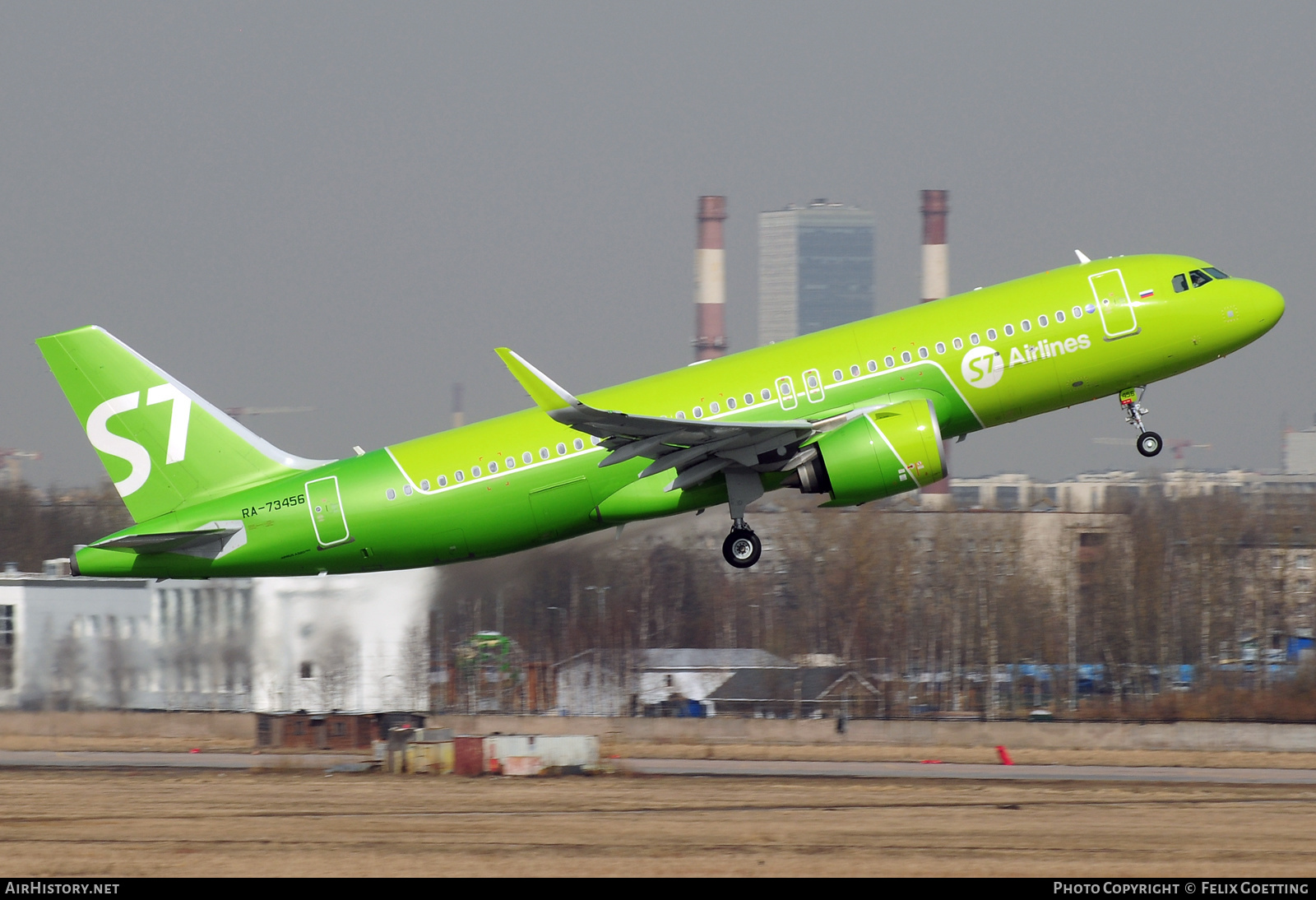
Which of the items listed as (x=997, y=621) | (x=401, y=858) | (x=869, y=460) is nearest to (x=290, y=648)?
(x=401, y=858)

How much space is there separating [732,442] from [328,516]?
8453mm

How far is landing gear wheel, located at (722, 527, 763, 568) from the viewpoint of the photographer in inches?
1214

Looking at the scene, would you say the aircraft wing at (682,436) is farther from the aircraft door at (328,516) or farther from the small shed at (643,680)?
the small shed at (643,680)

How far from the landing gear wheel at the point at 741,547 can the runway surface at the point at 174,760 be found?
1851 centimetres

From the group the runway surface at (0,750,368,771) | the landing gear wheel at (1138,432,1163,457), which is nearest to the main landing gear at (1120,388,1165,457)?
the landing gear wheel at (1138,432,1163,457)

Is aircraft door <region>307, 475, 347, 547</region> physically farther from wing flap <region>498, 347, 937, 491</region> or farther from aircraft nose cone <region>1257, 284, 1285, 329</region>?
aircraft nose cone <region>1257, 284, 1285, 329</region>

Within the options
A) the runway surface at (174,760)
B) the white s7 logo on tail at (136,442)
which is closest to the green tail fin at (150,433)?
the white s7 logo on tail at (136,442)

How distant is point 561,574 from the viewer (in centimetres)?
5228

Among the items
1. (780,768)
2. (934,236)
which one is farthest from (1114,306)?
(934,236)

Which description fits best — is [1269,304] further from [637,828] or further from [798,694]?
[798,694]

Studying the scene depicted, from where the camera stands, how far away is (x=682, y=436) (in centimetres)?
2861

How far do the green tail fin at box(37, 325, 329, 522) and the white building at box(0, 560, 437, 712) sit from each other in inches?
695
